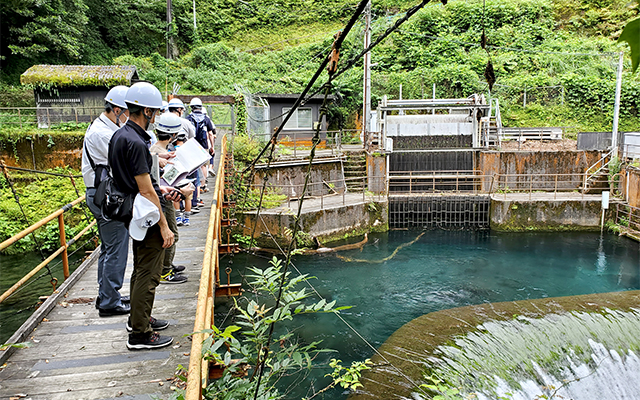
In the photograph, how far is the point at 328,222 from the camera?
1680cm

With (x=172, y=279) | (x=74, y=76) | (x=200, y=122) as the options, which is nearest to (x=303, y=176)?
(x=200, y=122)

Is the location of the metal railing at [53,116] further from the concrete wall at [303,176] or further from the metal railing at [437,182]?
the metal railing at [437,182]

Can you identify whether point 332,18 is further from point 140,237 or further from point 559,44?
point 140,237

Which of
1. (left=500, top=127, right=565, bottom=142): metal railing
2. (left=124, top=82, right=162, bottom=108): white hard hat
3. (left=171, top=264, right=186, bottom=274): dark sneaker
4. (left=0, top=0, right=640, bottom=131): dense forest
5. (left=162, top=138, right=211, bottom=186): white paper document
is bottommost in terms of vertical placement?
(left=171, top=264, right=186, bottom=274): dark sneaker

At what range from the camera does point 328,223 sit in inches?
661

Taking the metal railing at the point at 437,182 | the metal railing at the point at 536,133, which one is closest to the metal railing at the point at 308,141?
the metal railing at the point at 437,182

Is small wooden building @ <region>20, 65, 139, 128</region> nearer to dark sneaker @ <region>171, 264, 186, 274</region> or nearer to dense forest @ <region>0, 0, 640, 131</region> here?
dense forest @ <region>0, 0, 640, 131</region>

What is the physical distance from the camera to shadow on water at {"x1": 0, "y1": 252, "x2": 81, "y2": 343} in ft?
35.4

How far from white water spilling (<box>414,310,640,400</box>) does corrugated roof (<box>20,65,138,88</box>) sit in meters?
19.5

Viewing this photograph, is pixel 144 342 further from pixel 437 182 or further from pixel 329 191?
pixel 437 182

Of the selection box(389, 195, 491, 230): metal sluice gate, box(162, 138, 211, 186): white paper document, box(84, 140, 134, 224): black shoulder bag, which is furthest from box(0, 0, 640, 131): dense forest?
box(84, 140, 134, 224): black shoulder bag

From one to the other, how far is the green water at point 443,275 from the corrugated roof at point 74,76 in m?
12.1

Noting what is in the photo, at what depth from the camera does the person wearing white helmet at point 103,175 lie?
4172mm

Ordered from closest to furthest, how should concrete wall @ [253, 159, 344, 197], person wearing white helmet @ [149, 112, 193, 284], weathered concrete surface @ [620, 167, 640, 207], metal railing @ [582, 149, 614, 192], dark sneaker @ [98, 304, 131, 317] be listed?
dark sneaker @ [98, 304, 131, 317], person wearing white helmet @ [149, 112, 193, 284], weathered concrete surface @ [620, 167, 640, 207], concrete wall @ [253, 159, 344, 197], metal railing @ [582, 149, 614, 192]
